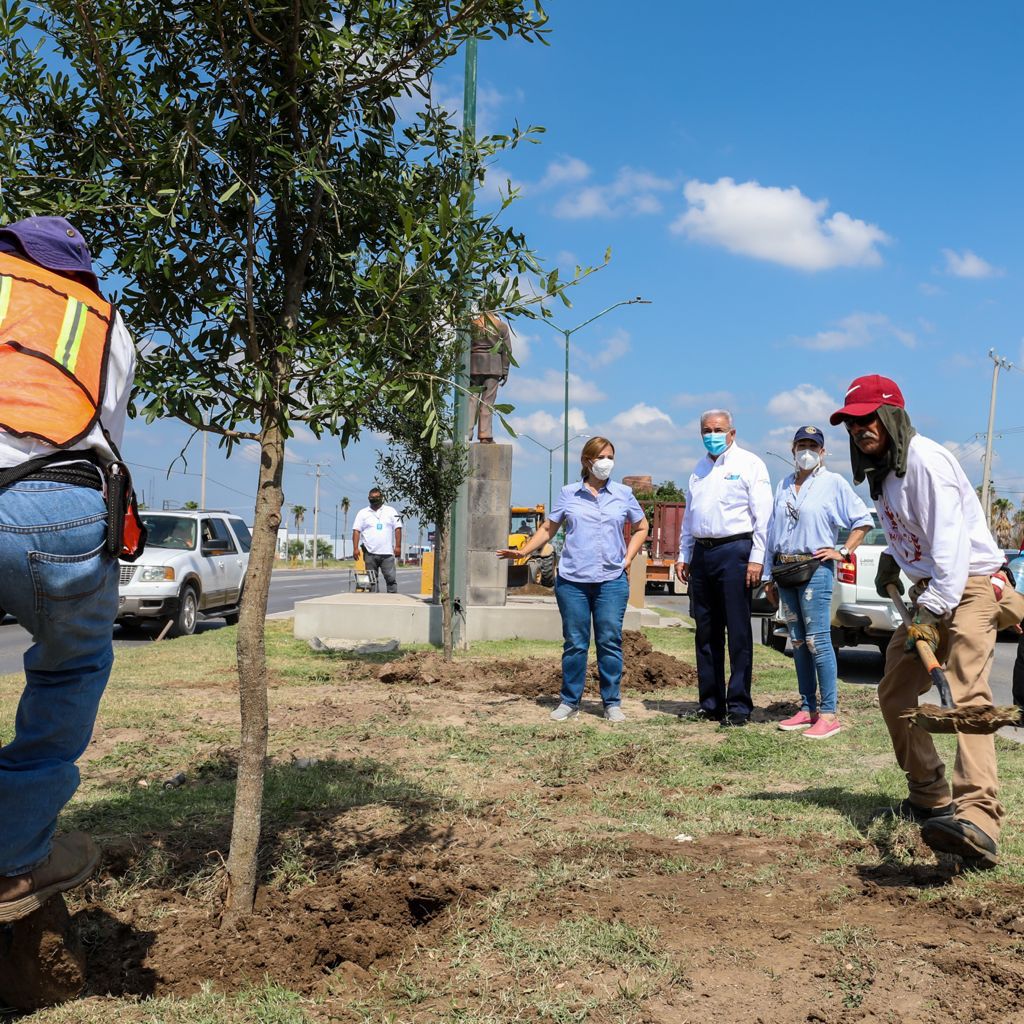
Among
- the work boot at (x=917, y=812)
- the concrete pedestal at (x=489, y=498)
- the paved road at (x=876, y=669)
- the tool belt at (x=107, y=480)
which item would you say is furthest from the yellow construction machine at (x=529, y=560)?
the tool belt at (x=107, y=480)

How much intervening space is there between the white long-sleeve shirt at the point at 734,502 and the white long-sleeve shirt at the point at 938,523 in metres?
2.82

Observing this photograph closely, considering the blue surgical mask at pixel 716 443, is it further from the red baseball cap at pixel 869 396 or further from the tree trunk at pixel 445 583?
the tree trunk at pixel 445 583

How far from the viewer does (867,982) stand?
280cm

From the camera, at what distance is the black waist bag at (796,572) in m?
6.64

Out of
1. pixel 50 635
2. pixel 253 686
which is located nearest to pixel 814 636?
pixel 253 686

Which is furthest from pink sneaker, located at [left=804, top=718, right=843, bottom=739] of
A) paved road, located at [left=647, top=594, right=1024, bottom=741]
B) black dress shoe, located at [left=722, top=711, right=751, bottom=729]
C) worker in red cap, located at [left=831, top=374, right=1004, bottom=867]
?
paved road, located at [left=647, top=594, right=1024, bottom=741]

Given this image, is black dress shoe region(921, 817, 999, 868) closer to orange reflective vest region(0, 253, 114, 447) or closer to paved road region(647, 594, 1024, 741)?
orange reflective vest region(0, 253, 114, 447)

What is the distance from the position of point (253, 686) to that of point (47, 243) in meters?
1.54

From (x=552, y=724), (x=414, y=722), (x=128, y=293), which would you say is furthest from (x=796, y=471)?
(x=128, y=293)

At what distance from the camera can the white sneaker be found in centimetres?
705

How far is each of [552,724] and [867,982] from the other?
163 inches

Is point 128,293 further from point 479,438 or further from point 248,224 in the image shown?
point 479,438

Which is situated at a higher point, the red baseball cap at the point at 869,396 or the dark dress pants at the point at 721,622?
the red baseball cap at the point at 869,396

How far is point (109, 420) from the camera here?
2.68 metres
